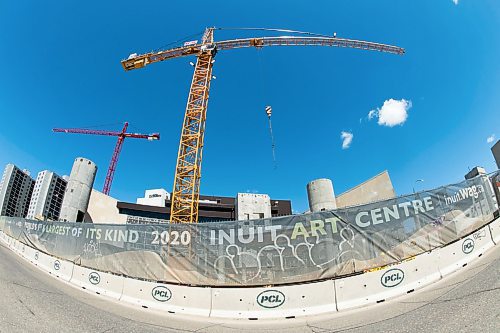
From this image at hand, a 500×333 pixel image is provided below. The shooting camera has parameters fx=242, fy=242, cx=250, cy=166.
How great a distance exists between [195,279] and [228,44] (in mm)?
37148

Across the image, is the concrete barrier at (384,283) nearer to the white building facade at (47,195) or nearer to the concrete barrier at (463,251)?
the concrete barrier at (463,251)

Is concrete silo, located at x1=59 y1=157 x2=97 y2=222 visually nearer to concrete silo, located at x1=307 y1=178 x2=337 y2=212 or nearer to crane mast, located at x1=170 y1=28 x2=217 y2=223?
crane mast, located at x1=170 y1=28 x2=217 y2=223

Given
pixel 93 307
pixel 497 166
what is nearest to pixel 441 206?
pixel 93 307

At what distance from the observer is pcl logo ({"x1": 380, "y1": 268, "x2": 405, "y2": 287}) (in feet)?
19.8

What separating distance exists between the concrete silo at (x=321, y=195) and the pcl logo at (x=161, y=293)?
2977 centimetres

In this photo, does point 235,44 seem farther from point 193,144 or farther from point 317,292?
point 317,292

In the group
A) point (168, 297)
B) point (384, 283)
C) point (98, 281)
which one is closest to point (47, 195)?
point (98, 281)

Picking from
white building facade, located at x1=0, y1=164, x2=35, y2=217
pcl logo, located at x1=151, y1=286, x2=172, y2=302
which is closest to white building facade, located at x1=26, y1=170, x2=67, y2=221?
white building facade, located at x1=0, y1=164, x2=35, y2=217

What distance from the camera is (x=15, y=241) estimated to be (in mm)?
15109

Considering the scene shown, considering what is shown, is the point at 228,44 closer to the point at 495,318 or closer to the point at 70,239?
the point at 70,239

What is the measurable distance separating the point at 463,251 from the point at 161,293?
8.54 metres

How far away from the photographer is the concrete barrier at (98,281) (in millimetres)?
7629

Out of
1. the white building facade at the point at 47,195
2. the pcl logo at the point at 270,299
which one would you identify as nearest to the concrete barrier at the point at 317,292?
the pcl logo at the point at 270,299

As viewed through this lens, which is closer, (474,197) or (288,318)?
(288,318)
